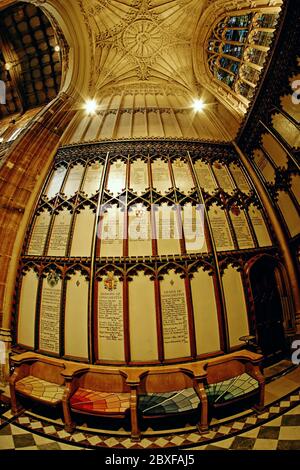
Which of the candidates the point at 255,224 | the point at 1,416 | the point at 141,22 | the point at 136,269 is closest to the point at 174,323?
the point at 136,269

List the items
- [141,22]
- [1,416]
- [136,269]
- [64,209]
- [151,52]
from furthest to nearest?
[151,52] → [141,22] → [64,209] → [136,269] → [1,416]

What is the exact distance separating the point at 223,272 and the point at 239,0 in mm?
7535

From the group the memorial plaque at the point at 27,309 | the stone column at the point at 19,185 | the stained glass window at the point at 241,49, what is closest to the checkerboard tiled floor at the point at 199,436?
the memorial plaque at the point at 27,309

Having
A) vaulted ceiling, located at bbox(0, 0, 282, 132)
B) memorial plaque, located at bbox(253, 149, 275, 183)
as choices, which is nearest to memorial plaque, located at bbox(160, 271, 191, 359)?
memorial plaque, located at bbox(253, 149, 275, 183)

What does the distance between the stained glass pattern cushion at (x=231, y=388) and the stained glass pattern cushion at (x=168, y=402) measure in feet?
1.07

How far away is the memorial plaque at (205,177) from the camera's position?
237 inches

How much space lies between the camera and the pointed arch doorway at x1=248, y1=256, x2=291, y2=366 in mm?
5434

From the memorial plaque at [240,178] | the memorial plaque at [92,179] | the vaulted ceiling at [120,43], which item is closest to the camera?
the memorial plaque at [92,179]

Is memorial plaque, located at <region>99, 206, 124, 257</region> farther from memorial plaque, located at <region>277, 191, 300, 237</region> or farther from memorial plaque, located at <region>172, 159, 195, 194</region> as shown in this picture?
memorial plaque, located at <region>277, 191, 300, 237</region>

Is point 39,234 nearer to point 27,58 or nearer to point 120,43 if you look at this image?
point 120,43

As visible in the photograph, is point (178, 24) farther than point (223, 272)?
Yes

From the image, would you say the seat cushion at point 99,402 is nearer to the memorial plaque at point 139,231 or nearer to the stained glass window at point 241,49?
the memorial plaque at point 139,231

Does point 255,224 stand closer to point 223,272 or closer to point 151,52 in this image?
point 223,272

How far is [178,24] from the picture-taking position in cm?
777
